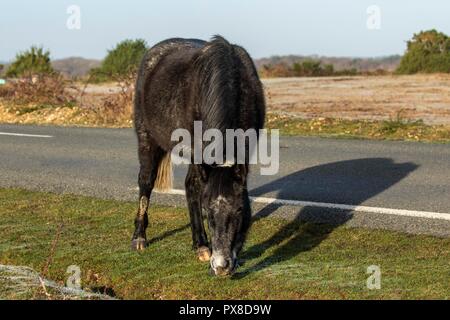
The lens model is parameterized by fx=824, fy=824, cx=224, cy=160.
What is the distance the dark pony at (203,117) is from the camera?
586cm

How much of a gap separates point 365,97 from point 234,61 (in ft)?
71.6

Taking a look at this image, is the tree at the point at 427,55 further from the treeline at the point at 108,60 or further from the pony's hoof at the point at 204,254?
the pony's hoof at the point at 204,254

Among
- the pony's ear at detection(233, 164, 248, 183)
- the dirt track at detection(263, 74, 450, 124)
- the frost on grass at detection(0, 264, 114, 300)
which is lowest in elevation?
the dirt track at detection(263, 74, 450, 124)

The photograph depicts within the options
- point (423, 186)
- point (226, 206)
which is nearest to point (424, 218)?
point (423, 186)

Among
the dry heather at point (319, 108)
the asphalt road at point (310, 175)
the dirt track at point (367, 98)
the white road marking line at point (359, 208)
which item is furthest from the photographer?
the dirt track at point (367, 98)

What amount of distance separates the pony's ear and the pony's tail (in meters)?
2.60

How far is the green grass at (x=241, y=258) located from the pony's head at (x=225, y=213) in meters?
0.41

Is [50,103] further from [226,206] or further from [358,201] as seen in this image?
[226,206]

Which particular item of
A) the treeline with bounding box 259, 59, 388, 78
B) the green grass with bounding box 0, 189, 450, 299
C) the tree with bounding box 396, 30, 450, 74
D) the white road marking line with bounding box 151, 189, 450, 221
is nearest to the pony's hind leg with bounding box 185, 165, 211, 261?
the green grass with bounding box 0, 189, 450, 299

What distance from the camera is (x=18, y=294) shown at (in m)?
5.69

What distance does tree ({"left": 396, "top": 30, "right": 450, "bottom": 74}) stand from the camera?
39.6 m

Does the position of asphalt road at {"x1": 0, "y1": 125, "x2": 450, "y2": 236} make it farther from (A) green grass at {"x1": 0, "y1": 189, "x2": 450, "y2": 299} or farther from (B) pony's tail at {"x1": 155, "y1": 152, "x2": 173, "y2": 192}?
(B) pony's tail at {"x1": 155, "y1": 152, "x2": 173, "y2": 192}

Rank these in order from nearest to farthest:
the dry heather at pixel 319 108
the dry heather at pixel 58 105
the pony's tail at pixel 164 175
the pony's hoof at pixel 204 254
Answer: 1. the pony's hoof at pixel 204 254
2. the pony's tail at pixel 164 175
3. the dry heather at pixel 319 108
4. the dry heather at pixel 58 105

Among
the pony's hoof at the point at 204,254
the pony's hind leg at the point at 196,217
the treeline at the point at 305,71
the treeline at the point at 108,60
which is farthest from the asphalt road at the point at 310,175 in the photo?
the treeline at the point at 305,71
